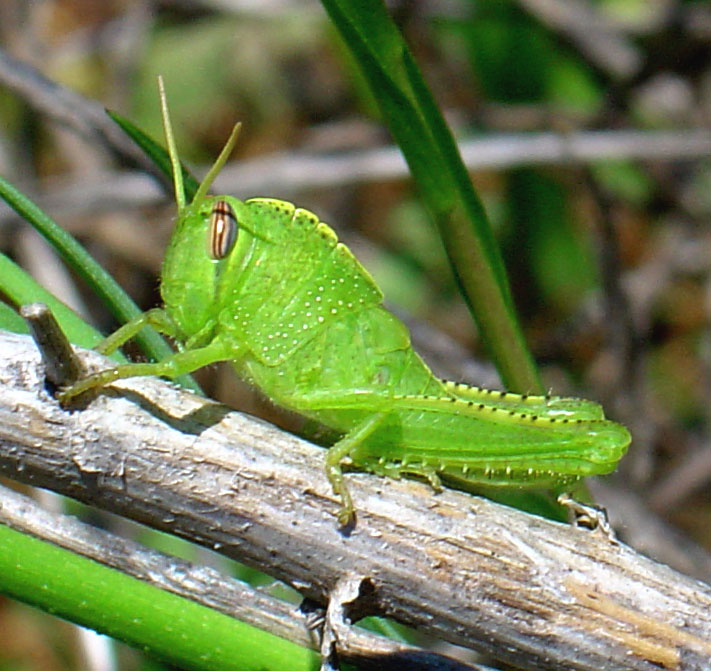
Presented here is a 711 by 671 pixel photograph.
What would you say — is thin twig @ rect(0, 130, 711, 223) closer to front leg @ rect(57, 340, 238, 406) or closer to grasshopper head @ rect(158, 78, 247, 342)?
grasshopper head @ rect(158, 78, 247, 342)

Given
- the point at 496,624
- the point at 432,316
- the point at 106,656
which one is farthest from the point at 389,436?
the point at 432,316

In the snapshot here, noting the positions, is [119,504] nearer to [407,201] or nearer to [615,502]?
[615,502]

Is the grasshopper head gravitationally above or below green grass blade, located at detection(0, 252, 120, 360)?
above

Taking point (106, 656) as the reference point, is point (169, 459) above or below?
above

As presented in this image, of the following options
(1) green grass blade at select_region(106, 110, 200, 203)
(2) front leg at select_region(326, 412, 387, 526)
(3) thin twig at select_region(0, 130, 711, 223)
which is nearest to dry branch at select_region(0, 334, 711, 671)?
(2) front leg at select_region(326, 412, 387, 526)

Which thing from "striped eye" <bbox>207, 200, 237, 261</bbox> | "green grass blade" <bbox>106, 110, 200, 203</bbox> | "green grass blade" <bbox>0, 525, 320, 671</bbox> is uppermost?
"striped eye" <bbox>207, 200, 237, 261</bbox>

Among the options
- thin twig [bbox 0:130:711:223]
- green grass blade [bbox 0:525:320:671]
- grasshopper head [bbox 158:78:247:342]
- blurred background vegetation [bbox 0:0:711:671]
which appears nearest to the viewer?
green grass blade [bbox 0:525:320:671]

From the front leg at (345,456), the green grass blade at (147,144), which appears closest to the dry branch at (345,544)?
the front leg at (345,456)
